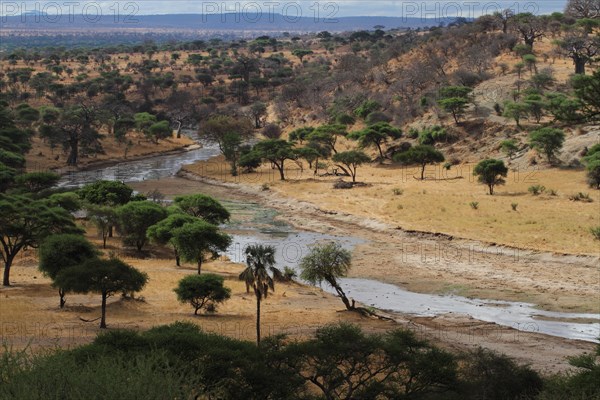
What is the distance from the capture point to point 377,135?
7562cm

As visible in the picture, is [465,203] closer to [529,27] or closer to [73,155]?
[73,155]

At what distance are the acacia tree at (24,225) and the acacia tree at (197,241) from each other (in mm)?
5662

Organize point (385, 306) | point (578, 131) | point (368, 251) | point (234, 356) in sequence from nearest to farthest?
point (234, 356) < point (385, 306) < point (368, 251) < point (578, 131)

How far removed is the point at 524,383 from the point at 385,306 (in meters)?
14.3

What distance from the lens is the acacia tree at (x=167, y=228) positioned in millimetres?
41500

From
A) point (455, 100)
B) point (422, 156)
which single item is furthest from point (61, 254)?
point (455, 100)

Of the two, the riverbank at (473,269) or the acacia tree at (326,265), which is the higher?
the acacia tree at (326,265)

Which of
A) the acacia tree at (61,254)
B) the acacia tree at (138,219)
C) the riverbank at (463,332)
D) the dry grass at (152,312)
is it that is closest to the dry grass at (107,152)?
the acacia tree at (138,219)

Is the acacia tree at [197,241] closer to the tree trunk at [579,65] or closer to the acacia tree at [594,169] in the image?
the acacia tree at [594,169]

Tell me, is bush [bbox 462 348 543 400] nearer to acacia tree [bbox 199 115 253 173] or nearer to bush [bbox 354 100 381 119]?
acacia tree [bbox 199 115 253 173]

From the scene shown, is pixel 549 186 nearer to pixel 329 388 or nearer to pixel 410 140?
pixel 410 140

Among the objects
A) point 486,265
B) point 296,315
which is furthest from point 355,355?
point 486,265

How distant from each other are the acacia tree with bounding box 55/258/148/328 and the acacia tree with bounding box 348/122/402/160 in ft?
159

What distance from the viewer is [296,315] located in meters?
31.9
